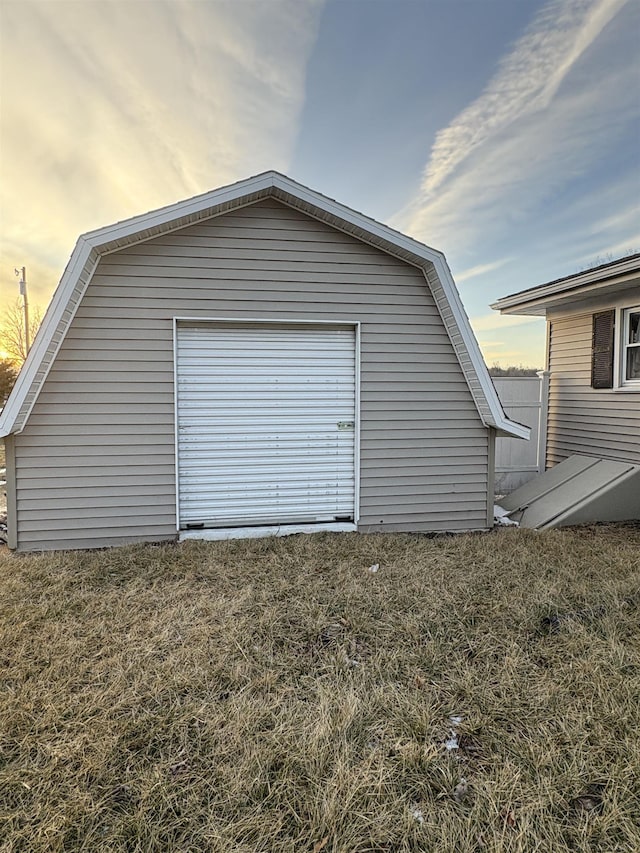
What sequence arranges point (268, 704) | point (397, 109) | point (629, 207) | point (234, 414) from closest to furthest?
point (268, 704) < point (234, 414) < point (397, 109) < point (629, 207)

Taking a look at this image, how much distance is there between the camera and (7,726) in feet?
6.90

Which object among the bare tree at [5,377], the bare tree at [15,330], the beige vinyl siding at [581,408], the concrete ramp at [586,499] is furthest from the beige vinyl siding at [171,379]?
the bare tree at [15,330]

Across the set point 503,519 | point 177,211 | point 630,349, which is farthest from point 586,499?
point 177,211

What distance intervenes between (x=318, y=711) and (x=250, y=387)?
3.65 metres

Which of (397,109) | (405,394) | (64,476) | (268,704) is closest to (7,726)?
(268,704)

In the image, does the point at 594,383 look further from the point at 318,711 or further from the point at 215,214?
the point at 318,711

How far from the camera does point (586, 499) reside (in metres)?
6.03

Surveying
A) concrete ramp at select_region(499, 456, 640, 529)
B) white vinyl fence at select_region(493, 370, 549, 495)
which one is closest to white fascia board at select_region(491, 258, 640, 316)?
white vinyl fence at select_region(493, 370, 549, 495)

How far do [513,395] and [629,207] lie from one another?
472 cm

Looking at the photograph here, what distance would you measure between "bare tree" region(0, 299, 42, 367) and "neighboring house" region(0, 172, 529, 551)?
51.5ft

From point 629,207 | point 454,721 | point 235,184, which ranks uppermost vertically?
point 629,207

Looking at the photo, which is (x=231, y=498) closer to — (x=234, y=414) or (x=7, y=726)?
(x=234, y=414)

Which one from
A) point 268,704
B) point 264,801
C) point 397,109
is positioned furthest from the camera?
point 397,109

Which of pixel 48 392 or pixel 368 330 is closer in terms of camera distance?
pixel 48 392
